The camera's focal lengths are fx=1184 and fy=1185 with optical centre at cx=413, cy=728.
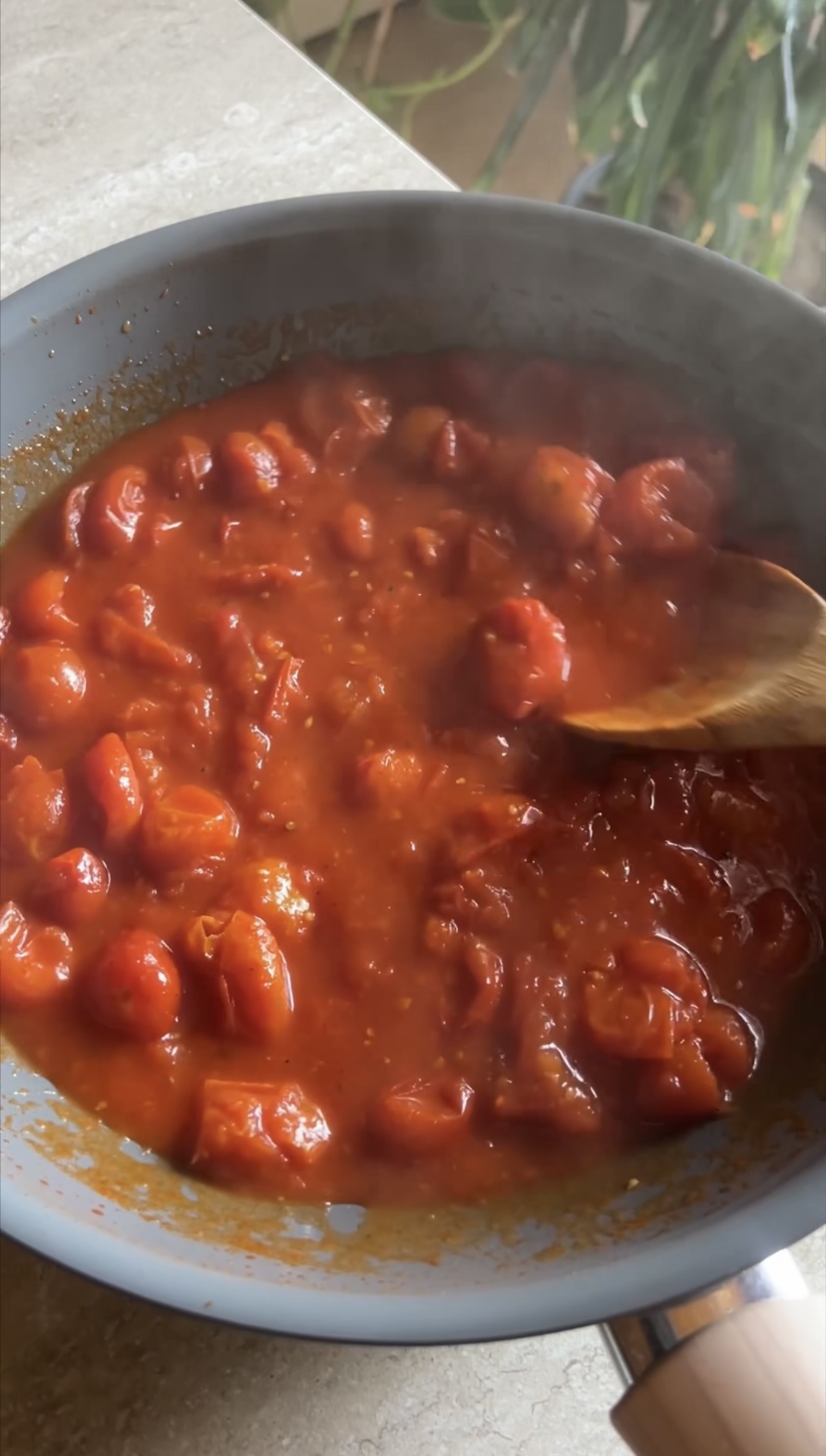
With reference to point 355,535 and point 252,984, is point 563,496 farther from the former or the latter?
point 252,984

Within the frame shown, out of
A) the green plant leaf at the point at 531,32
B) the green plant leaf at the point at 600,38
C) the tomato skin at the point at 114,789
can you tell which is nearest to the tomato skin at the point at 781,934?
the tomato skin at the point at 114,789

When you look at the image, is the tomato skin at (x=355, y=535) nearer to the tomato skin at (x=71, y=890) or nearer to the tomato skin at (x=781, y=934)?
the tomato skin at (x=71, y=890)

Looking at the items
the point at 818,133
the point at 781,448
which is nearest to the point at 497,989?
the point at 781,448

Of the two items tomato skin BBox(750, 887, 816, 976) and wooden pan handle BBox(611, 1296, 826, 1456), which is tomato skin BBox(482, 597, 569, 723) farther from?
wooden pan handle BBox(611, 1296, 826, 1456)

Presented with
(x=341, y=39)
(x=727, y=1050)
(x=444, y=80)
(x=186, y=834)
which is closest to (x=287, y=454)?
(x=186, y=834)

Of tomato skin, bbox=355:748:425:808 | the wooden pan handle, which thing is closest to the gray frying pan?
the wooden pan handle
